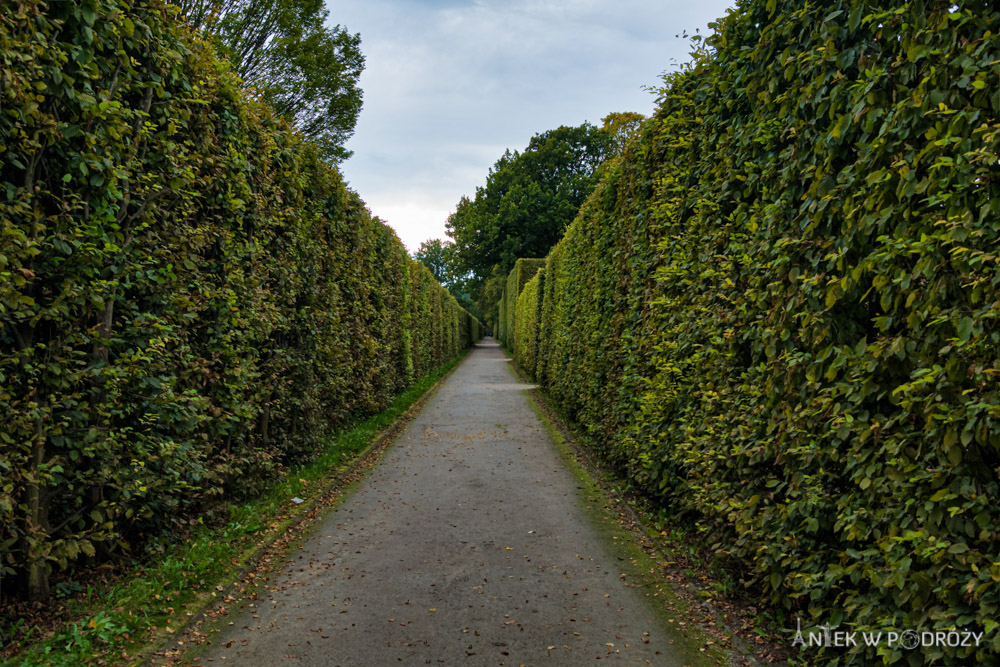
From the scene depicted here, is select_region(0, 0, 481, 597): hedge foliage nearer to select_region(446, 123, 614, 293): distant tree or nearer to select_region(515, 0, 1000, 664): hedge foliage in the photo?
select_region(515, 0, 1000, 664): hedge foliage

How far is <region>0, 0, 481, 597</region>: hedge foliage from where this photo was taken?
3.35 metres

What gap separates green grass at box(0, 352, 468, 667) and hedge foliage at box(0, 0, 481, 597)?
0.90ft

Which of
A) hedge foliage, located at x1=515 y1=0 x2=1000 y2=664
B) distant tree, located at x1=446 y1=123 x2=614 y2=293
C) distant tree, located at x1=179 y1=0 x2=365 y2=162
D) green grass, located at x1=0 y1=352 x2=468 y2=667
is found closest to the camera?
hedge foliage, located at x1=515 y1=0 x2=1000 y2=664

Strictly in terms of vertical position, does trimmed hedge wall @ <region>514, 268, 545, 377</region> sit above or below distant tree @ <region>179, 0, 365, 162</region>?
below

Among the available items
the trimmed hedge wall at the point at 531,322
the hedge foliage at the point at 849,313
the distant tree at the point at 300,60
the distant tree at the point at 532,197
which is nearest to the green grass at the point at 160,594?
the hedge foliage at the point at 849,313

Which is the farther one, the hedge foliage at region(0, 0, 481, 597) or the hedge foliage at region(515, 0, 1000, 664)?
the hedge foliage at region(0, 0, 481, 597)

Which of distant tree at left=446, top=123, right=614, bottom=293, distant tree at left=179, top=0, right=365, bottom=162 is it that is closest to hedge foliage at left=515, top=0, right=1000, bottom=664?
distant tree at left=179, top=0, right=365, bottom=162

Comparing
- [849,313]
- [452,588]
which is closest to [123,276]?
[452,588]

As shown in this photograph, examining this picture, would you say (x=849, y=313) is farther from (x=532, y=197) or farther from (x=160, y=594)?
(x=532, y=197)

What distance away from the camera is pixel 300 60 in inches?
1085

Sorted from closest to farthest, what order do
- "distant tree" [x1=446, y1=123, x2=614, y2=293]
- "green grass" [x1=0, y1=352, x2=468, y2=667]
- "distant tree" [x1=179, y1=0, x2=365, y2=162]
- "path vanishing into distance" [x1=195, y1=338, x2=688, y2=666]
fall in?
"green grass" [x1=0, y1=352, x2=468, y2=667], "path vanishing into distance" [x1=195, y1=338, x2=688, y2=666], "distant tree" [x1=179, y1=0, x2=365, y2=162], "distant tree" [x1=446, y1=123, x2=614, y2=293]

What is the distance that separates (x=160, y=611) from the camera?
3.83m

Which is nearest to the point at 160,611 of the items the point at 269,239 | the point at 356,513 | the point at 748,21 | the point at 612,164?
the point at 356,513

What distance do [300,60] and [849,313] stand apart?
96.9 ft
